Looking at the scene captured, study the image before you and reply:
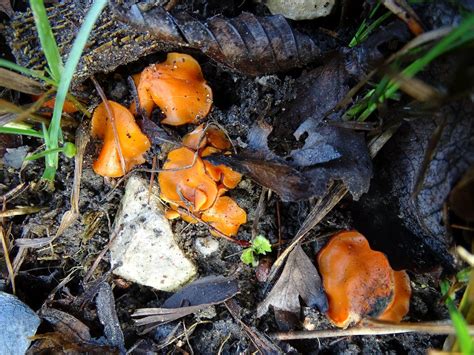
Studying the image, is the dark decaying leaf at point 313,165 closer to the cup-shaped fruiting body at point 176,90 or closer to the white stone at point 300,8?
the cup-shaped fruiting body at point 176,90

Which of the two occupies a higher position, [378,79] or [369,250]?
[378,79]

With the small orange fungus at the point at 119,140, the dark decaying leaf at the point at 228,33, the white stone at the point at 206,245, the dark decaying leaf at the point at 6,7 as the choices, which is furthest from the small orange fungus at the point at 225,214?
the dark decaying leaf at the point at 6,7

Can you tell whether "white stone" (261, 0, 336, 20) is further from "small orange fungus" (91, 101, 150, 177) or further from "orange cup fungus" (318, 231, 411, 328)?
"orange cup fungus" (318, 231, 411, 328)

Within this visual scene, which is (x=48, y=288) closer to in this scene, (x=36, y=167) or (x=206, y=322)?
(x=36, y=167)

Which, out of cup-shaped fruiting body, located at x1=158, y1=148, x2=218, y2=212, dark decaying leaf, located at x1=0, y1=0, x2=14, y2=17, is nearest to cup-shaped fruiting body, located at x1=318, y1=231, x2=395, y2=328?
cup-shaped fruiting body, located at x1=158, y1=148, x2=218, y2=212

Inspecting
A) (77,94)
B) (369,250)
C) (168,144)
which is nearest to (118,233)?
(168,144)

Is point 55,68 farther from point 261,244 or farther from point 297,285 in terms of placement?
point 297,285

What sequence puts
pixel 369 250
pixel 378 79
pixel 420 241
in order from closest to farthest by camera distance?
1. pixel 378 79
2. pixel 420 241
3. pixel 369 250
